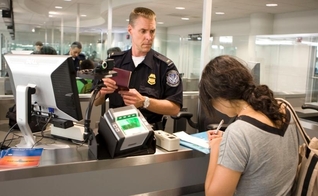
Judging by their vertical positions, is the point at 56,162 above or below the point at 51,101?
below

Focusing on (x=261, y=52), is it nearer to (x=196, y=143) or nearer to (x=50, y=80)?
(x=196, y=143)

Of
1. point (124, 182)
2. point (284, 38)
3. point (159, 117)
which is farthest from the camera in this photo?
point (284, 38)

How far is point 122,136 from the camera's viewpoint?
1140 millimetres

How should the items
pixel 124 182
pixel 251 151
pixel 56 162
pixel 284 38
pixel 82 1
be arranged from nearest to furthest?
pixel 251 151
pixel 56 162
pixel 124 182
pixel 284 38
pixel 82 1

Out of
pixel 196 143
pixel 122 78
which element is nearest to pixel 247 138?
pixel 196 143

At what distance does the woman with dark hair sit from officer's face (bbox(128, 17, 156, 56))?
73cm

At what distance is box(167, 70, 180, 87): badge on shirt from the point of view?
Answer: 1.86 meters

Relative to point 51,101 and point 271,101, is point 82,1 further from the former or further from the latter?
point 271,101

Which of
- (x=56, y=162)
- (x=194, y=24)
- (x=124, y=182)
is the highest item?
(x=194, y=24)

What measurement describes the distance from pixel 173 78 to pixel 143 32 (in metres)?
0.31

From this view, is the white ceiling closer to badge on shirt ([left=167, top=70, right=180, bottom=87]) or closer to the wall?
the wall

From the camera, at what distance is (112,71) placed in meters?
1.34

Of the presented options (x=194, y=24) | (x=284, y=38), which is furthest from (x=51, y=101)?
(x=194, y=24)

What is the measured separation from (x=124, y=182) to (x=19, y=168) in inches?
16.5
